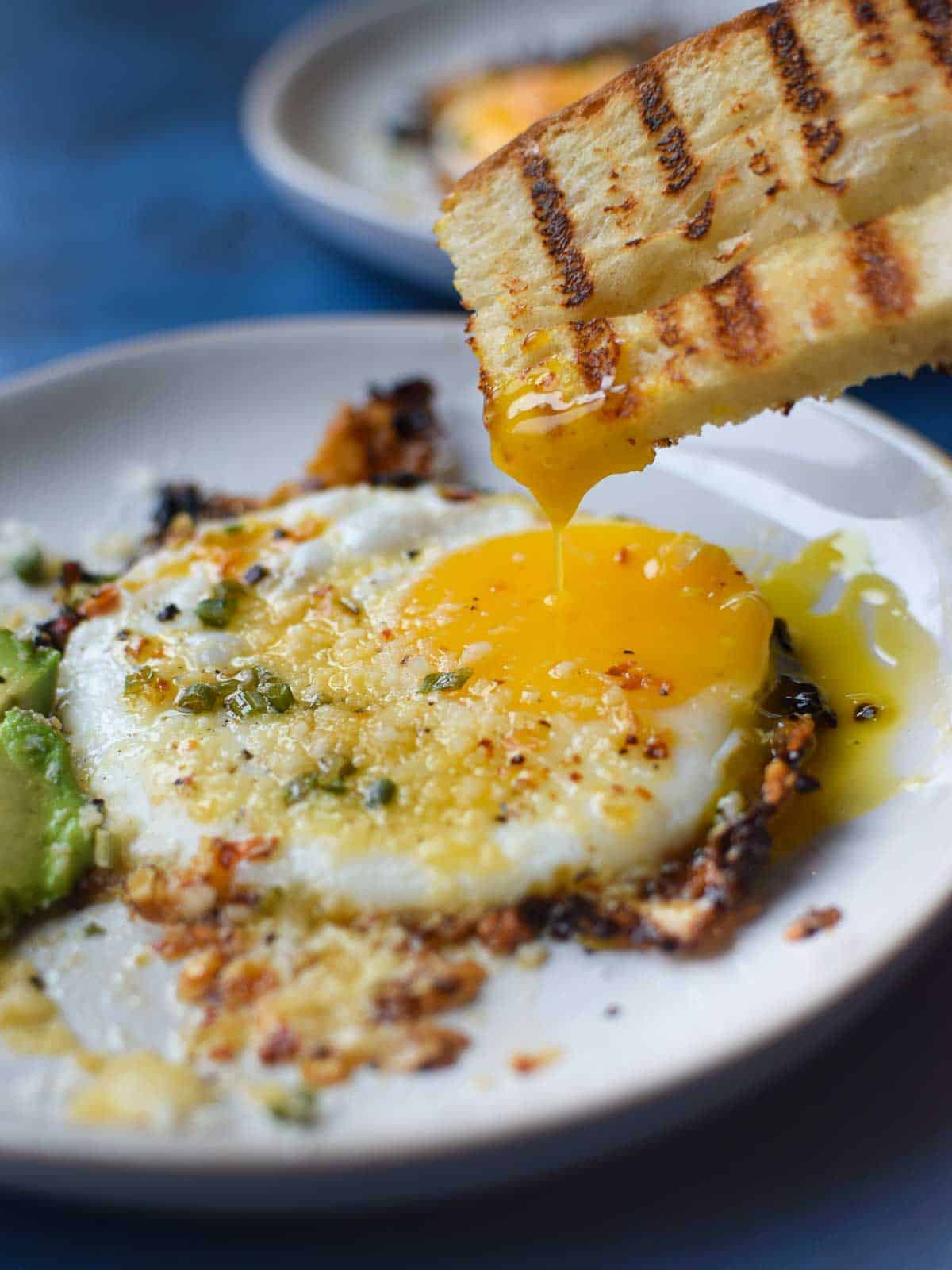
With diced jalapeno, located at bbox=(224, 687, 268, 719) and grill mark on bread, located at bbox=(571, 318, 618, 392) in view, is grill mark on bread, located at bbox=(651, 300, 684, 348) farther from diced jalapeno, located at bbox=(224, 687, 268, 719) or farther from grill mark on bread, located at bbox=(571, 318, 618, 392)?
diced jalapeno, located at bbox=(224, 687, 268, 719)

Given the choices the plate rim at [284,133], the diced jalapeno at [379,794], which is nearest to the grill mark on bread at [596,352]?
the diced jalapeno at [379,794]

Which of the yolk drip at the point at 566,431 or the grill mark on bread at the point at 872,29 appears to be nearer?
the yolk drip at the point at 566,431

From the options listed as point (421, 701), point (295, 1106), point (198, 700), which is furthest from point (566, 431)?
point (295, 1106)

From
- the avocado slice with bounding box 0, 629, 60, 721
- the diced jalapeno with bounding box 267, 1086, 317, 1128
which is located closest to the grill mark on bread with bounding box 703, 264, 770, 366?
the diced jalapeno with bounding box 267, 1086, 317, 1128

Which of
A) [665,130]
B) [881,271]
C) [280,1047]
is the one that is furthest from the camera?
[665,130]

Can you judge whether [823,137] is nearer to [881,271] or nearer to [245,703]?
[881,271]

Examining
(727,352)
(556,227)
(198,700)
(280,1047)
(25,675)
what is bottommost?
(280,1047)

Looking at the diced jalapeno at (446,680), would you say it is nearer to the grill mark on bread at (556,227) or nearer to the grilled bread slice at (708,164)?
the grilled bread slice at (708,164)
